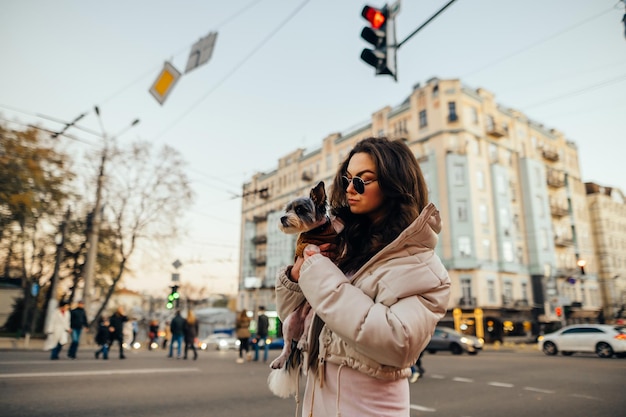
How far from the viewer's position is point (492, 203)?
38125mm

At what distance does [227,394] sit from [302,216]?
21.9ft

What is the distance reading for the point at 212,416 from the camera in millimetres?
5484

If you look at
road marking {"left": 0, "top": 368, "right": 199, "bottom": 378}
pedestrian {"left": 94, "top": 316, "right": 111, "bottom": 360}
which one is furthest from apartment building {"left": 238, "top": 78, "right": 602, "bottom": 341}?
road marking {"left": 0, "top": 368, "right": 199, "bottom": 378}

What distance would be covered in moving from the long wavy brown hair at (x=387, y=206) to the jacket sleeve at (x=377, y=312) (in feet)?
0.78

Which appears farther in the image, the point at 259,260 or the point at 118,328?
the point at 259,260

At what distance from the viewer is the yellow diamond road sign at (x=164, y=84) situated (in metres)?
9.45

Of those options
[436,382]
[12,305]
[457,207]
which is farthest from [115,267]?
[457,207]

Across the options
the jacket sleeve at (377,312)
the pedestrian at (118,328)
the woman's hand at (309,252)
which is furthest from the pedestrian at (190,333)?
the jacket sleeve at (377,312)

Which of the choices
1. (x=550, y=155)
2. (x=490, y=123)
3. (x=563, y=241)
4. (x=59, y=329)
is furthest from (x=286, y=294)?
(x=550, y=155)

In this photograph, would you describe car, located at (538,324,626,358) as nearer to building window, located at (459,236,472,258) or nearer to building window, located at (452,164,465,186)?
building window, located at (459,236,472,258)

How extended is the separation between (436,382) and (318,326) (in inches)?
352

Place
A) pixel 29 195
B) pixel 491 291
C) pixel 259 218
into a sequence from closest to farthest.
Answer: pixel 29 195 → pixel 491 291 → pixel 259 218

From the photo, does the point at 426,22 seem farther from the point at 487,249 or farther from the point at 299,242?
the point at 487,249

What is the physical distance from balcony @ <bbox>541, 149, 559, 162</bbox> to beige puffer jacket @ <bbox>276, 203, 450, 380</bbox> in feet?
165
